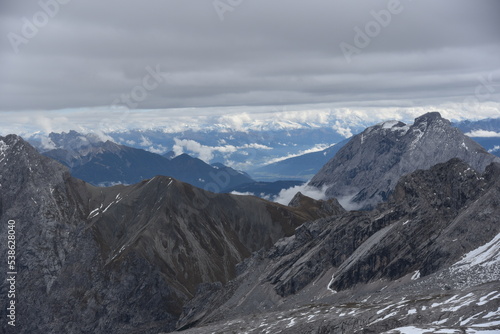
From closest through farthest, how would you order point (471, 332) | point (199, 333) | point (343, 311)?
point (471, 332) → point (343, 311) → point (199, 333)

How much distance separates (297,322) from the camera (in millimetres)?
169125

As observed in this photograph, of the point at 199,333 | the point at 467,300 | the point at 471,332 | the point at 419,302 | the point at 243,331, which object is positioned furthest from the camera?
the point at 199,333

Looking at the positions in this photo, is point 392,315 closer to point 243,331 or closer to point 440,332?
point 440,332

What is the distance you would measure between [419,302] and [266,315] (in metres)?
66.7

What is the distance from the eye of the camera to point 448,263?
651 ft

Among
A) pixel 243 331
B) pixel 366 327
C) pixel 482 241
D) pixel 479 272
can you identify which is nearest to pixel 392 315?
pixel 366 327

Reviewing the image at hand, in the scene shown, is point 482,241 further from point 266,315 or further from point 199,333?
point 199,333

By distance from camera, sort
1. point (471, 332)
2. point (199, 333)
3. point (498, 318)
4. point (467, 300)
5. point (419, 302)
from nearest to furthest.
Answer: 1. point (471, 332)
2. point (498, 318)
3. point (467, 300)
4. point (419, 302)
5. point (199, 333)

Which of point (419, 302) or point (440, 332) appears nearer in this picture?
point (440, 332)

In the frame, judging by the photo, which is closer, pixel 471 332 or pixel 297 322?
pixel 471 332

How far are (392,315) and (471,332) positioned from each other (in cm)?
3842

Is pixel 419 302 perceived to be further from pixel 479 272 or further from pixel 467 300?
pixel 479 272

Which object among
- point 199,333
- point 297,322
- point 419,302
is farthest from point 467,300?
point 199,333

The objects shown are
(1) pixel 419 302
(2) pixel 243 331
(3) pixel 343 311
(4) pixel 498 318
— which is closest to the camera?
(4) pixel 498 318
